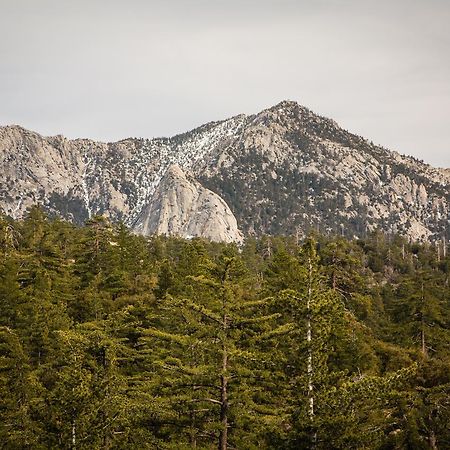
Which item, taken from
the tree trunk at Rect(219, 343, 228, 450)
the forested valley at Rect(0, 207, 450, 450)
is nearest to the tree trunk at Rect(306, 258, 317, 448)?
the forested valley at Rect(0, 207, 450, 450)

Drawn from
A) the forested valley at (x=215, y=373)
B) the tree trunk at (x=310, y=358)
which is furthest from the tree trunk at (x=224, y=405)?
the tree trunk at (x=310, y=358)

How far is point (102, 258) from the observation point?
4600 cm

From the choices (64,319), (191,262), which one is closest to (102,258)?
(191,262)

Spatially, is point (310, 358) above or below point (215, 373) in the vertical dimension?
above

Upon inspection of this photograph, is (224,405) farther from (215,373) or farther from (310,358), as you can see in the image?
(310,358)

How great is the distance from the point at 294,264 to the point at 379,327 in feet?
64.3

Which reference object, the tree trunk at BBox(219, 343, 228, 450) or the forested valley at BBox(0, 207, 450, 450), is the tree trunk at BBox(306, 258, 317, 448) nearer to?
the forested valley at BBox(0, 207, 450, 450)

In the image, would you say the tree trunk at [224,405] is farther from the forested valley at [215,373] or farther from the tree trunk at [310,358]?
the tree trunk at [310,358]

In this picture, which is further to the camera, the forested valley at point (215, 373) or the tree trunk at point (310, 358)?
the forested valley at point (215, 373)

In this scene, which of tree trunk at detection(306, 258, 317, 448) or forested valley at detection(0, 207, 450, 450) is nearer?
tree trunk at detection(306, 258, 317, 448)

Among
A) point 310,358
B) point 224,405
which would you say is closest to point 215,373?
point 224,405

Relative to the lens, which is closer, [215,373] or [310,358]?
[215,373]

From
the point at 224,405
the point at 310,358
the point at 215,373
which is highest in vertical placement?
the point at 310,358

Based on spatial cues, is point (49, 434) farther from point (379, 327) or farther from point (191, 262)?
point (379, 327)
